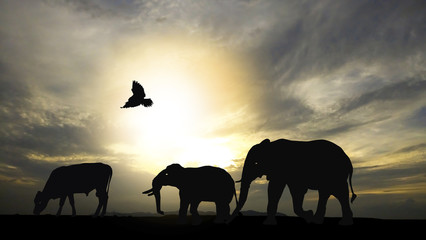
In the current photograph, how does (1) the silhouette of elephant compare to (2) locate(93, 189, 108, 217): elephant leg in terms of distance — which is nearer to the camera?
(1) the silhouette of elephant

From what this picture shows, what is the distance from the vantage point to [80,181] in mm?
28250

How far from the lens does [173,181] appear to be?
75.1 feet

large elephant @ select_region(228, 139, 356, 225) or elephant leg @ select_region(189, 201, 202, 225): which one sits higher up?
large elephant @ select_region(228, 139, 356, 225)

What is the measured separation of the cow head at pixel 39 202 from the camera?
30516mm

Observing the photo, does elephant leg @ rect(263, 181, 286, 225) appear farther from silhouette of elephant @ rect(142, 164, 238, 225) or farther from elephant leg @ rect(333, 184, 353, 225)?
silhouette of elephant @ rect(142, 164, 238, 225)

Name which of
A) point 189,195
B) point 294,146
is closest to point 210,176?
point 189,195

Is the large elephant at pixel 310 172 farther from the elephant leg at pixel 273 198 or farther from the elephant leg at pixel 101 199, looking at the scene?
the elephant leg at pixel 101 199

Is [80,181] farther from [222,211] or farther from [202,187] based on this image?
[222,211]

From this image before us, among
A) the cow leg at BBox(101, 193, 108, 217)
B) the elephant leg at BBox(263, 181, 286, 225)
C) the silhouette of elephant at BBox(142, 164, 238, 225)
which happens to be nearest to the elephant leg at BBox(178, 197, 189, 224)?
the silhouette of elephant at BBox(142, 164, 238, 225)

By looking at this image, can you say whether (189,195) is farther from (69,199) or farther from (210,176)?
(69,199)

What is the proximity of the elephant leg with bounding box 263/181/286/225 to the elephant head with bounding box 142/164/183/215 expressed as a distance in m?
6.40

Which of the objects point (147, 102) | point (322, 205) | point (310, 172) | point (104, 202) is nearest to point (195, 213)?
point (310, 172)

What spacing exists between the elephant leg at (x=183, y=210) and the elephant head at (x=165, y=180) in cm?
160

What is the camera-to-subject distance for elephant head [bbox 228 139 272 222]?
2000 centimetres
